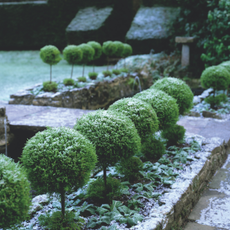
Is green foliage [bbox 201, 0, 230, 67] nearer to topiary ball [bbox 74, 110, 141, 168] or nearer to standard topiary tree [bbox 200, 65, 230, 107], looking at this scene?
standard topiary tree [bbox 200, 65, 230, 107]

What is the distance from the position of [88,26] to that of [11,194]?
1355 centimetres

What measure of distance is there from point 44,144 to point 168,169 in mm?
1989

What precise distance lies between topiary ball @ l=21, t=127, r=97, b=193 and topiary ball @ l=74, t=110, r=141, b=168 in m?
0.37

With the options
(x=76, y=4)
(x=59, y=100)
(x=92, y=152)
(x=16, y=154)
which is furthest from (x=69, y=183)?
(x=76, y=4)

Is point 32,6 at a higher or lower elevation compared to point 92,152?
higher

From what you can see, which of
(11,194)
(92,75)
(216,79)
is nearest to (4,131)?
(11,194)

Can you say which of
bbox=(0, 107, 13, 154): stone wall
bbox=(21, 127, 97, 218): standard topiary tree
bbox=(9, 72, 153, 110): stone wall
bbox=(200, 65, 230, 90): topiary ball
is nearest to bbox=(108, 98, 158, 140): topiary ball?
bbox=(21, 127, 97, 218): standard topiary tree

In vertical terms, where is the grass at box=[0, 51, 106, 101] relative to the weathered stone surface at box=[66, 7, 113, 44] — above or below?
below

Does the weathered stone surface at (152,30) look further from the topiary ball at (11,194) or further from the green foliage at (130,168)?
the topiary ball at (11,194)

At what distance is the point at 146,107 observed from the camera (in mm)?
3715

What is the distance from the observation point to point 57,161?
2.29m

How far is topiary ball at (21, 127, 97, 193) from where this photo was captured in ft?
Result: 7.47

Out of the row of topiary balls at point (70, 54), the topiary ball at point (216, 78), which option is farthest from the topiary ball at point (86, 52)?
the topiary ball at point (216, 78)

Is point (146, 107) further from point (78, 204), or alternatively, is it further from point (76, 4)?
point (76, 4)
